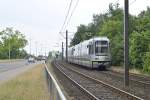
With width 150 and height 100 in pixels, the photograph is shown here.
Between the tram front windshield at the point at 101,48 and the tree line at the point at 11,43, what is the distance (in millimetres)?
116579

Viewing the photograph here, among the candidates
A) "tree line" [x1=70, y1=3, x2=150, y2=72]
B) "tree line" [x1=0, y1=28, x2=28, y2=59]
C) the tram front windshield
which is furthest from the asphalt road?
"tree line" [x1=0, y1=28, x2=28, y2=59]

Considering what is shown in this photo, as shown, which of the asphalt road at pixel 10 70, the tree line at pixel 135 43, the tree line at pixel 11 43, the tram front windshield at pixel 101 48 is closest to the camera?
the asphalt road at pixel 10 70

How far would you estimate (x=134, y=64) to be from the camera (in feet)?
168

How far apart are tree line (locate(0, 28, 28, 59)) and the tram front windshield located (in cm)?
11658

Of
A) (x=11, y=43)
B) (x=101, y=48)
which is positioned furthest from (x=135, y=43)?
(x=11, y=43)

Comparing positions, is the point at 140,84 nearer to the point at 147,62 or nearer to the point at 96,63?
the point at 147,62

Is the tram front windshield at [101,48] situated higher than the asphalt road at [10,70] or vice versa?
the tram front windshield at [101,48]

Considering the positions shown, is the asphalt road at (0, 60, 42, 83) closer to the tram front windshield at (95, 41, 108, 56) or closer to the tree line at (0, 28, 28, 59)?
the tram front windshield at (95, 41, 108, 56)

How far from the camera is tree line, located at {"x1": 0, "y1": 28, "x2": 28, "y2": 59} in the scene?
556ft

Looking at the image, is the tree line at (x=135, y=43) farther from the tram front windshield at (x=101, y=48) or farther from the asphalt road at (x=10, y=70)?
the asphalt road at (x=10, y=70)

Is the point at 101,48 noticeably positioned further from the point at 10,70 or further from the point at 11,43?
the point at 11,43

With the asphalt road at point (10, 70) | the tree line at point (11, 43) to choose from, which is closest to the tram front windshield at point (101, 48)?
the asphalt road at point (10, 70)

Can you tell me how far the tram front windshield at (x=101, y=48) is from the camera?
5094 cm

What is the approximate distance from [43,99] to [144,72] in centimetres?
2782
